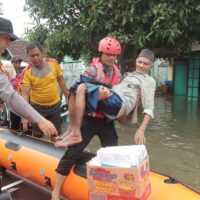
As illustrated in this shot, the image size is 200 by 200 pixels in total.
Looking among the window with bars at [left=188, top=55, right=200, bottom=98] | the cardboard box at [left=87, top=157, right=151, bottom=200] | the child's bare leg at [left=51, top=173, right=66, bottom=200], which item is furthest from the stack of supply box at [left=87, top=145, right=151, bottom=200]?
the window with bars at [left=188, top=55, right=200, bottom=98]

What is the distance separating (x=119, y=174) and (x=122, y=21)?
5.40 metres

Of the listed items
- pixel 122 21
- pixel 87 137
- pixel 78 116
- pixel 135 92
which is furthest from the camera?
pixel 122 21

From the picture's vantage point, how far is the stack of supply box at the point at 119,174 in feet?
8.07

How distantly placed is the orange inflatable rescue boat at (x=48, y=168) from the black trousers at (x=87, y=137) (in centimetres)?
10

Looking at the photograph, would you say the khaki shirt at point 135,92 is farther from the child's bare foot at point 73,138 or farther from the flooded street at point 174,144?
the flooded street at point 174,144

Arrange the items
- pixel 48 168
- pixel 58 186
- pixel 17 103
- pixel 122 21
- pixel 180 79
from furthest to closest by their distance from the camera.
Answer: pixel 180 79 → pixel 122 21 → pixel 48 168 → pixel 58 186 → pixel 17 103

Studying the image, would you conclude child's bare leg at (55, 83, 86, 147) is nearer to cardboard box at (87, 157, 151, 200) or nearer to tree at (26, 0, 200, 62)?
cardboard box at (87, 157, 151, 200)

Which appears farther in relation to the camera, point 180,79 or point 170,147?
point 180,79

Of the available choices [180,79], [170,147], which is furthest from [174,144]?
[180,79]

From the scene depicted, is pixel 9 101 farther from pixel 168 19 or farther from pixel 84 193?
pixel 168 19

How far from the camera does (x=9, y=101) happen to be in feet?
8.01

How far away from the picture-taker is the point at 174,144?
6895mm

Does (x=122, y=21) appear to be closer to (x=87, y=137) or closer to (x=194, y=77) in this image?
(x=87, y=137)

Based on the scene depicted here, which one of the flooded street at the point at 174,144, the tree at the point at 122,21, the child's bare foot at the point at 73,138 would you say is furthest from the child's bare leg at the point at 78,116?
the tree at the point at 122,21
